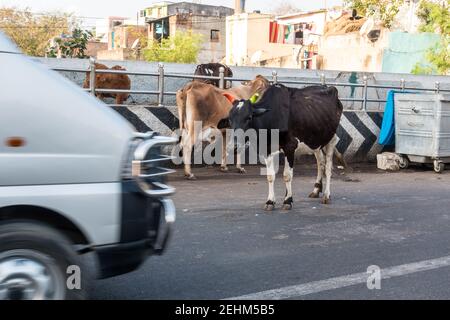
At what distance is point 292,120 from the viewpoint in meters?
8.77

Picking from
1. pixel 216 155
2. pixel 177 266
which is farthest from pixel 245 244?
pixel 216 155

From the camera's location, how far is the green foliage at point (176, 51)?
45312 millimetres

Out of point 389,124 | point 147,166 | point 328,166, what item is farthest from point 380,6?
point 147,166

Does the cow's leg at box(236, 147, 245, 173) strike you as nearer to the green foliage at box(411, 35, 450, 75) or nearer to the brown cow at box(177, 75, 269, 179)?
the brown cow at box(177, 75, 269, 179)

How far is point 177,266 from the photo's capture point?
5531 mm

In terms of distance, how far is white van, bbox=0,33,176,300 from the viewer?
3.50 meters

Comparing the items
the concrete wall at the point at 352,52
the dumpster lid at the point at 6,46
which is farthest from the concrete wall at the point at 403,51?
the dumpster lid at the point at 6,46

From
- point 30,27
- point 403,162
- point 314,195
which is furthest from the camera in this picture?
point 30,27

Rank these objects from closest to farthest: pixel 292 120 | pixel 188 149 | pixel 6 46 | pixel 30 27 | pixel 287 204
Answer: pixel 6 46 < pixel 287 204 < pixel 292 120 < pixel 188 149 < pixel 30 27

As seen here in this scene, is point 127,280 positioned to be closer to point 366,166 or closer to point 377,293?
point 377,293

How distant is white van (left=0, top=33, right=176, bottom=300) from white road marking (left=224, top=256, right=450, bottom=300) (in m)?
1.28

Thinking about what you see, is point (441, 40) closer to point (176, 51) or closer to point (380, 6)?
point (380, 6)

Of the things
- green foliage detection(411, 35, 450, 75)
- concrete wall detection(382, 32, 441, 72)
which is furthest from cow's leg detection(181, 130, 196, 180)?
concrete wall detection(382, 32, 441, 72)

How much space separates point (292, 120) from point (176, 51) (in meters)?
37.7
